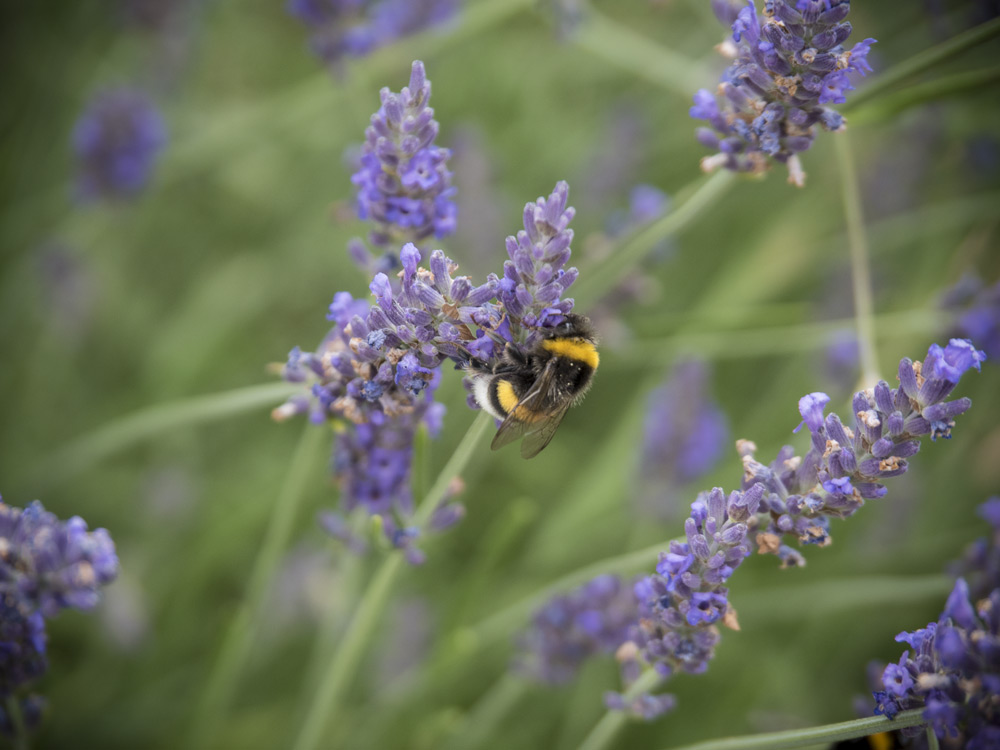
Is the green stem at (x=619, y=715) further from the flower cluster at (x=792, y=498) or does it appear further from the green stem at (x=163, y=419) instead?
the green stem at (x=163, y=419)

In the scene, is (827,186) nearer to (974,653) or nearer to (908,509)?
(908,509)

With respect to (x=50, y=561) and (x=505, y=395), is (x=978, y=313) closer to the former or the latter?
(x=505, y=395)

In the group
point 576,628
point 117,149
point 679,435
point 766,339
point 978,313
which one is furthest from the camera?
point 117,149

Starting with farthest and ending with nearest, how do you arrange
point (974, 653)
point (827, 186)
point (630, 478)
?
point (827, 186) → point (630, 478) → point (974, 653)

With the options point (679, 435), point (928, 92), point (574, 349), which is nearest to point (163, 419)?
point (574, 349)

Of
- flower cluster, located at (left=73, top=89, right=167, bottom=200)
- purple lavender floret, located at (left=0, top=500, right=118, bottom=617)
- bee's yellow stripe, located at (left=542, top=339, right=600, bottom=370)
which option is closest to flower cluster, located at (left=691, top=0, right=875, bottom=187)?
bee's yellow stripe, located at (left=542, top=339, right=600, bottom=370)

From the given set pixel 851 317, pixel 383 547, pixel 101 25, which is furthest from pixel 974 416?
pixel 101 25
